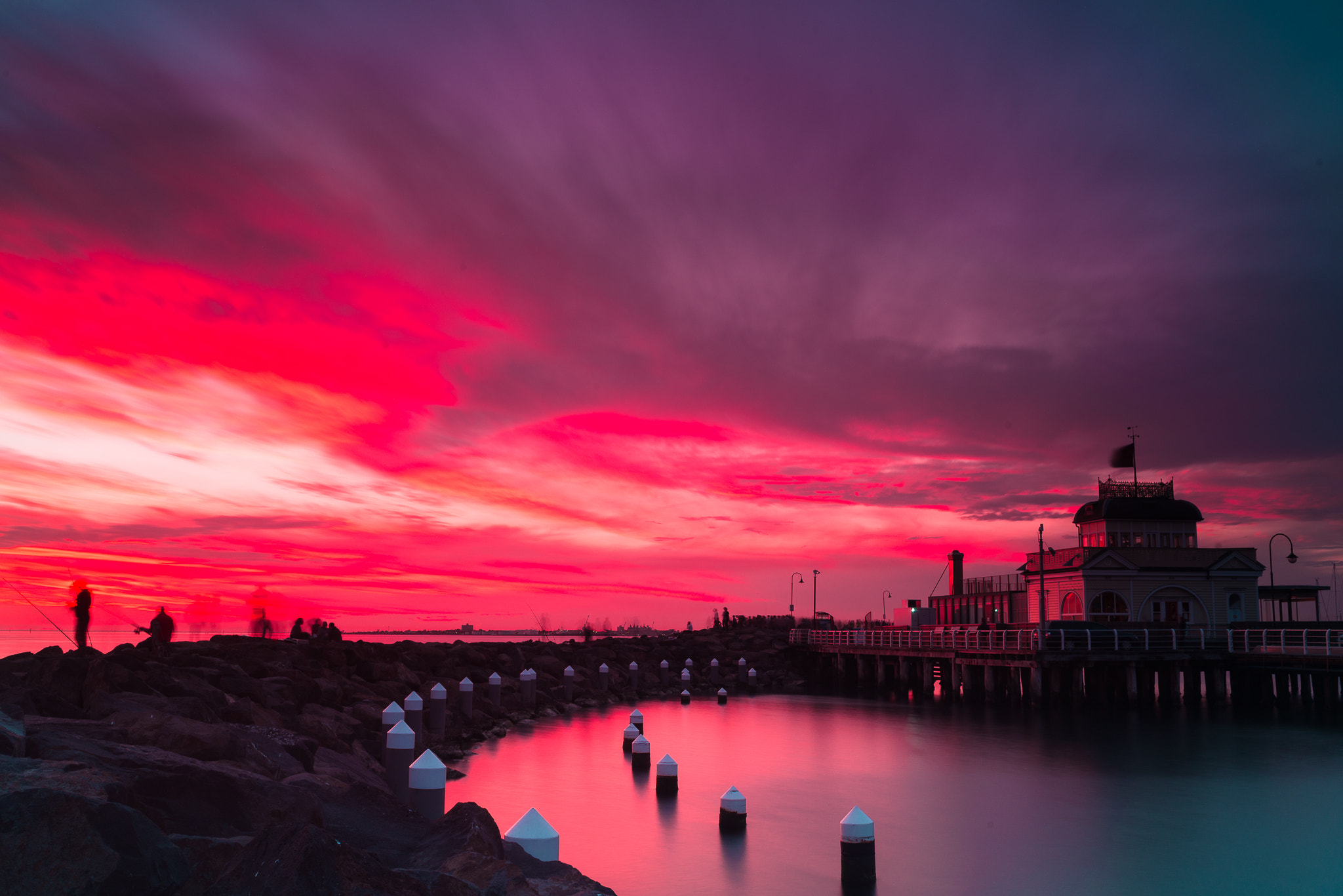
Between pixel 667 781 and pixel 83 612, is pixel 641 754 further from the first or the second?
pixel 83 612

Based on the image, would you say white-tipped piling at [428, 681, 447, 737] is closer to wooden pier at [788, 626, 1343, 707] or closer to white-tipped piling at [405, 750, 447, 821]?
white-tipped piling at [405, 750, 447, 821]

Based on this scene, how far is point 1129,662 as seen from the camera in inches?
1523

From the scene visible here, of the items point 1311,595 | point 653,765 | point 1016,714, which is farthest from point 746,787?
point 1311,595

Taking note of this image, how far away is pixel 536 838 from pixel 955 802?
14826mm

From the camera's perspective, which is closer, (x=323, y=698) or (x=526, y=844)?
(x=526, y=844)

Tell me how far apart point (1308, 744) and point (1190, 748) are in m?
4.67

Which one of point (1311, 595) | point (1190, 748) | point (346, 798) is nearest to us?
point (346, 798)

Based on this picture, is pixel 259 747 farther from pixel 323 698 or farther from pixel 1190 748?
pixel 1190 748

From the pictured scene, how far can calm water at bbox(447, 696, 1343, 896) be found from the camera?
1518 cm

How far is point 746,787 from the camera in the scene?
22.7 m

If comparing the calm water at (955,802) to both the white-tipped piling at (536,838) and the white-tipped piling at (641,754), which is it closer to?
the white-tipped piling at (641,754)

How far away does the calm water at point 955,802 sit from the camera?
15.2 meters

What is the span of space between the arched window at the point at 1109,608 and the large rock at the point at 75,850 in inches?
1847

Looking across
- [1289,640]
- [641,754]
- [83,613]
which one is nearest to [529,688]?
[641,754]
